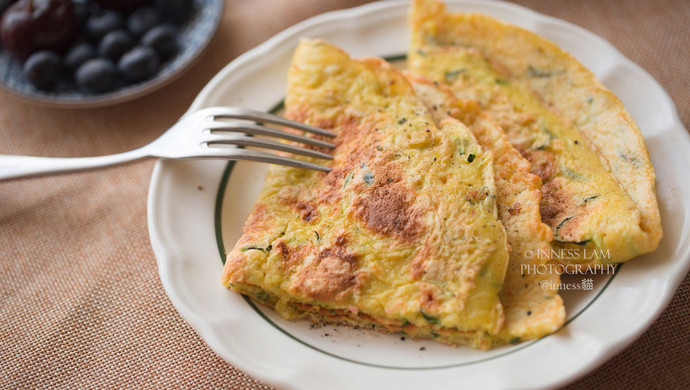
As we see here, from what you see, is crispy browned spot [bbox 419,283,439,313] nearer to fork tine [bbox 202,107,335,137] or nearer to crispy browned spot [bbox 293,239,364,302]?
crispy browned spot [bbox 293,239,364,302]

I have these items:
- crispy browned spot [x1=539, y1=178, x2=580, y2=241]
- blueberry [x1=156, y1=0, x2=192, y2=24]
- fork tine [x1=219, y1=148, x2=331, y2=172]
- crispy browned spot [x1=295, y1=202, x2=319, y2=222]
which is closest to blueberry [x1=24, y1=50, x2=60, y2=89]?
blueberry [x1=156, y1=0, x2=192, y2=24]

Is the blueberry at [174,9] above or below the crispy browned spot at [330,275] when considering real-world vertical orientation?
above

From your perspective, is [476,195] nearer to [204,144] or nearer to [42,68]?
[204,144]

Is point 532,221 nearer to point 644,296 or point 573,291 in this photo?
point 573,291

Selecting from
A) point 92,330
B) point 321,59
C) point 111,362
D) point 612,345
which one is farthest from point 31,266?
point 612,345

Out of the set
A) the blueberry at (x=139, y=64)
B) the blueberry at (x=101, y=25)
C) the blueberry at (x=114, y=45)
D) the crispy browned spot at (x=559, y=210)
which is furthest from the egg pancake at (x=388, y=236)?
the blueberry at (x=101, y=25)

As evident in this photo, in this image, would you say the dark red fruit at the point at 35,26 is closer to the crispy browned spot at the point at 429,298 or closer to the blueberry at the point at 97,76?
the blueberry at the point at 97,76

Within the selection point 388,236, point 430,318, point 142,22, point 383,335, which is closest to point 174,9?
point 142,22
